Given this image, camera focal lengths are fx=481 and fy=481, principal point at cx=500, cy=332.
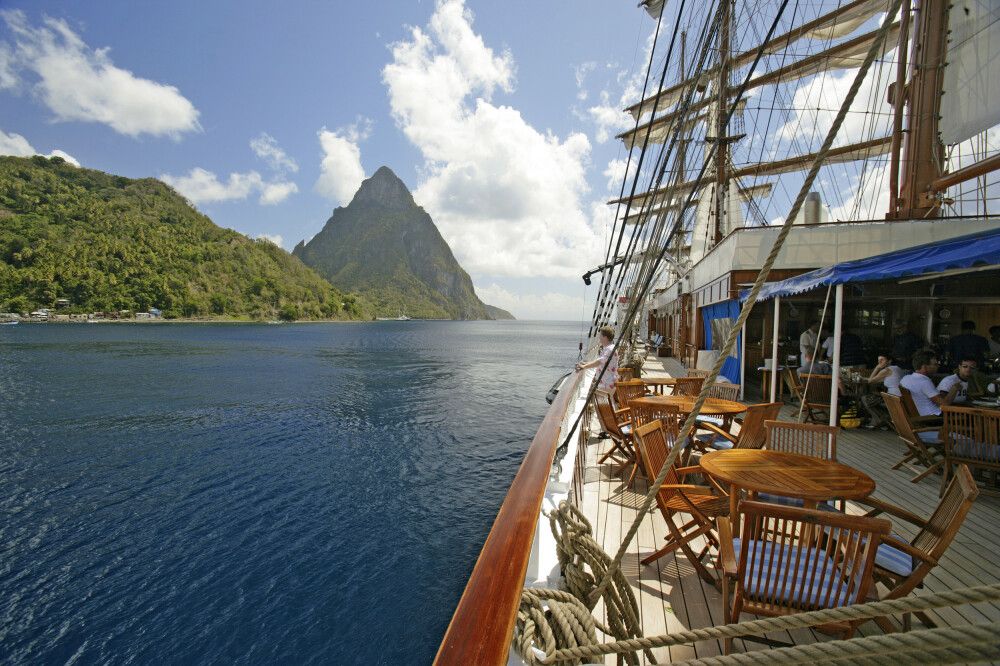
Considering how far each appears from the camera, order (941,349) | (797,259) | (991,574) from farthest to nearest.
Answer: (797,259) < (941,349) < (991,574)

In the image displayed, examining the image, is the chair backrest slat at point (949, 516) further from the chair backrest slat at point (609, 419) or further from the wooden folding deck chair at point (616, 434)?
the chair backrest slat at point (609, 419)

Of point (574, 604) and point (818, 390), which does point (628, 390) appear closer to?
point (818, 390)

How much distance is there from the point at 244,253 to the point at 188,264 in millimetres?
17130

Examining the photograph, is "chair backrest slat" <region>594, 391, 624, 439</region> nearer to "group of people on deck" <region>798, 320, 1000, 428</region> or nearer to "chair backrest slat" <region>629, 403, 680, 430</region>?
"chair backrest slat" <region>629, 403, 680, 430</region>

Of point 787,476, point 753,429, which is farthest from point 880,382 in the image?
point 787,476

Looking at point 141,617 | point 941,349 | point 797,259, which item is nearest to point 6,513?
point 141,617

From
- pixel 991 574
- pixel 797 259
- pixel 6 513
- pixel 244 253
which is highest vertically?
pixel 244 253

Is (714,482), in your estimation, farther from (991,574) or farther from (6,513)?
(6,513)

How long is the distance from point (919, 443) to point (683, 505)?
11.5 ft

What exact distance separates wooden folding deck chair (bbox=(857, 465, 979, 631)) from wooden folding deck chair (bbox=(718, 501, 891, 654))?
20cm

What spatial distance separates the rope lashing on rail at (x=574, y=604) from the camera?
1484 millimetres

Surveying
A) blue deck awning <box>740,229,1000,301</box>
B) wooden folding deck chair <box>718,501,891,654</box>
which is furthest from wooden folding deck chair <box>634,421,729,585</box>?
blue deck awning <box>740,229,1000,301</box>

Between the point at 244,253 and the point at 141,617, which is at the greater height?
the point at 244,253

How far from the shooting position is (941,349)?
9125 millimetres
